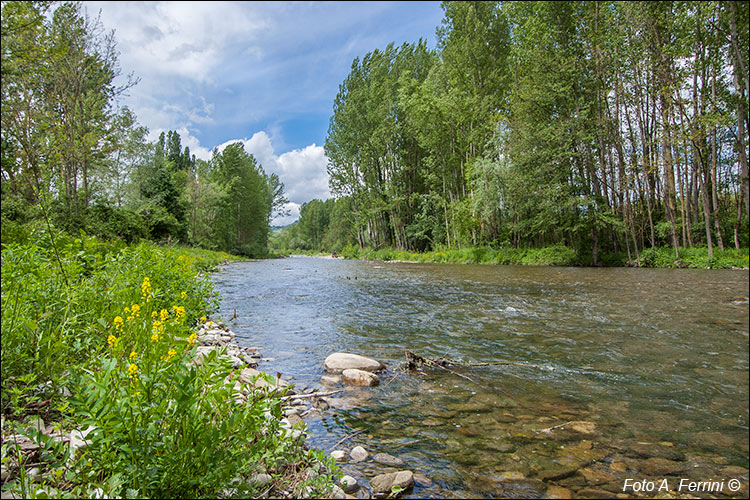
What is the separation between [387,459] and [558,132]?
15.7 meters

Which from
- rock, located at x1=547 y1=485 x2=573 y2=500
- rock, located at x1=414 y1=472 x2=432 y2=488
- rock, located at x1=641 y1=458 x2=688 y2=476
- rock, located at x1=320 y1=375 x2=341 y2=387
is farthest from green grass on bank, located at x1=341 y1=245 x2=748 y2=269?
rock, located at x1=414 y1=472 x2=432 y2=488

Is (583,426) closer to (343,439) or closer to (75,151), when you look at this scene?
(343,439)

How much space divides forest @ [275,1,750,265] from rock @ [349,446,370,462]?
2945 millimetres

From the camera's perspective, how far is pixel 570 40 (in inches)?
75.4

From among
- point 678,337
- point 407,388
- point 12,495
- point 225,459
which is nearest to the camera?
point 12,495

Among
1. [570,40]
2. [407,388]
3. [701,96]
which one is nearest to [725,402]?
[407,388]

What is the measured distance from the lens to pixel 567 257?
21.6 meters

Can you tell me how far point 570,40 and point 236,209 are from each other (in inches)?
2189

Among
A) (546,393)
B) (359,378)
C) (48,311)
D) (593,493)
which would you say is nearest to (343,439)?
(359,378)

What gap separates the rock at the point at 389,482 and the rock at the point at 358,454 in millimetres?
292

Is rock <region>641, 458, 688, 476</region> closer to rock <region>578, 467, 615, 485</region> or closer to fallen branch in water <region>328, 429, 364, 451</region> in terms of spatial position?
rock <region>578, 467, 615, 485</region>

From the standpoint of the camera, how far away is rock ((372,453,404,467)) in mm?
2734

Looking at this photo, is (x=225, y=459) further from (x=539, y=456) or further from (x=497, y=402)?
(x=497, y=402)

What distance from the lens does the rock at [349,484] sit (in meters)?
2.32
